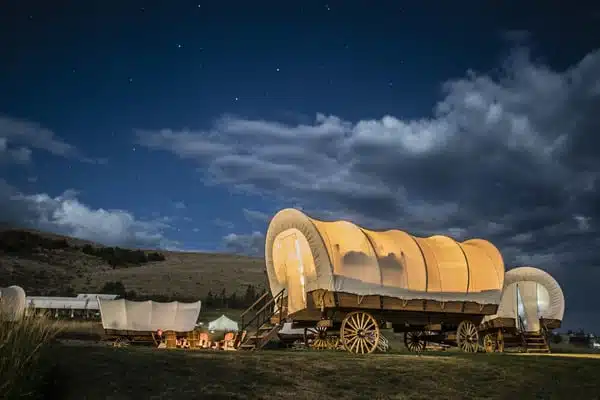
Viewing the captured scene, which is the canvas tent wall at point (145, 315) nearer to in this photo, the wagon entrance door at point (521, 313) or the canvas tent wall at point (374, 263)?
the canvas tent wall at point (374, 263)

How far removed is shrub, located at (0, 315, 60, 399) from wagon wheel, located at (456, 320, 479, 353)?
14.4m

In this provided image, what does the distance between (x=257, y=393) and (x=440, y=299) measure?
31.2 ft

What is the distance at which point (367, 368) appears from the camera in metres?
14.3

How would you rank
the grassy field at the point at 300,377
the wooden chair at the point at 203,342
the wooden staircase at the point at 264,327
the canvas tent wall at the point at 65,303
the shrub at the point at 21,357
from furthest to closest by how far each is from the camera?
the canvas tent wall at the point at 65,303, the wooden chair at the point at 203,342, the wooden staircase at the point at 264,327, the grassy field at the point at 300,377, the shrub at the point at 21,357

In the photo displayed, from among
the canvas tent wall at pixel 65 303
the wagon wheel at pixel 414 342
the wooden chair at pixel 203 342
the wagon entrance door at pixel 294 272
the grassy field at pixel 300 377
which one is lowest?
the grassy field at pixel 300 377

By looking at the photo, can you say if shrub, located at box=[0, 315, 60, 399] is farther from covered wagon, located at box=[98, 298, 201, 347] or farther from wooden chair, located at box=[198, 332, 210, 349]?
covered wagon, located at box=[98, 298, 201, 347]

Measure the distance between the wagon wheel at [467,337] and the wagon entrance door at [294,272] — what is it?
538 cm

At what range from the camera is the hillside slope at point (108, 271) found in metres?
56.1

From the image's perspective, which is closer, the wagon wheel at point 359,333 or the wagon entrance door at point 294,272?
the wagon wheel at point 359,333

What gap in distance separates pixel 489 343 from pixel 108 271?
5075cm

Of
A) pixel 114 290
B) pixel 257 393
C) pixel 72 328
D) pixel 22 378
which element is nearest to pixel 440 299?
pixel 257 393

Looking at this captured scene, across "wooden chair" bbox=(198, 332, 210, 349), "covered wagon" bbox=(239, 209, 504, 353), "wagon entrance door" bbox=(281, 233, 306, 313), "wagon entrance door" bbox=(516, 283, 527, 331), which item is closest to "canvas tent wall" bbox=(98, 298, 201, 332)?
"wooden chair" bbox=(198, 332, 210, 349)

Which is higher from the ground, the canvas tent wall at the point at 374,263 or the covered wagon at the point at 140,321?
the canvas tent wall at the point at 374,263

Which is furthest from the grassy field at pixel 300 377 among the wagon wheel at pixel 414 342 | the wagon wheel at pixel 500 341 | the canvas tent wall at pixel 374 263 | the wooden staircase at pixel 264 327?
the wagon wheel at pixel 500 341
